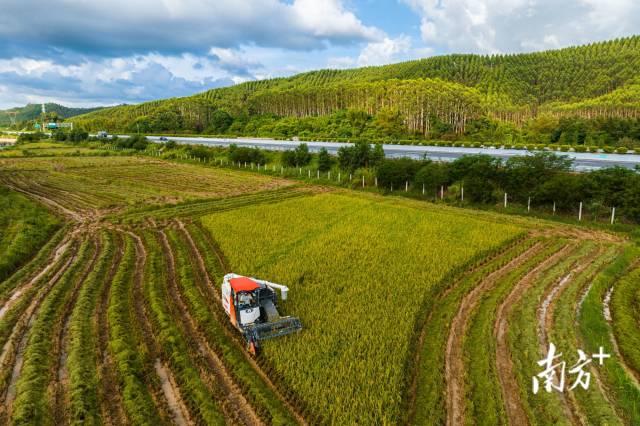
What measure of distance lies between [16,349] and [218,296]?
6.25 m

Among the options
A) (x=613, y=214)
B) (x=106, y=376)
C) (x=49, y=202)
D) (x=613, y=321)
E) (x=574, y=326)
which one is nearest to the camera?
(x=106, y=376)

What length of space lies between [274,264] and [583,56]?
200 m

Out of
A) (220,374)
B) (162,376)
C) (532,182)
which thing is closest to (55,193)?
(162,376)

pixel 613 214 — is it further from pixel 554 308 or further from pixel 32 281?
pixel 32 281

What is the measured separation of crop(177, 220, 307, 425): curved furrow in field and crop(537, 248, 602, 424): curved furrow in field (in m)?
6.24

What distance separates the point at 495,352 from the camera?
11.2 meters

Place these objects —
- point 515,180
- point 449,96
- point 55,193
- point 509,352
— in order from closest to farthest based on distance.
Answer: point 509,352 → point 515,180 → point 55,193 → point 449,96

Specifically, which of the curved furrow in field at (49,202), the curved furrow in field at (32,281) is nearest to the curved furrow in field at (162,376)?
the curved furrow in field at (32,281)

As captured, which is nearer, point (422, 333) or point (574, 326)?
point (422, 333)

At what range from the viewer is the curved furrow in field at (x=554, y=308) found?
895 cm

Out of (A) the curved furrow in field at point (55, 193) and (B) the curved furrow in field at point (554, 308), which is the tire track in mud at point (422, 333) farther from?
(A) the curved furrow in field at point (55, 193)

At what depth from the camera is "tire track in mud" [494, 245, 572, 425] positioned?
8.91 metres

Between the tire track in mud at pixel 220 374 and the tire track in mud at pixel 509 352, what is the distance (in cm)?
588

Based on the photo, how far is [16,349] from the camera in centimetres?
1148
